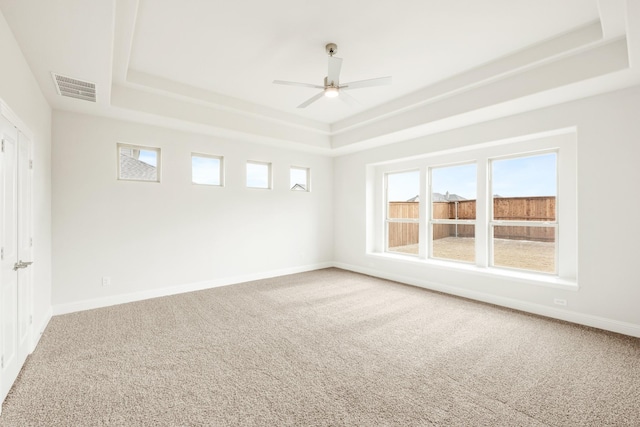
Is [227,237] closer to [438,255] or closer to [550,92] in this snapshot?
[438,255]

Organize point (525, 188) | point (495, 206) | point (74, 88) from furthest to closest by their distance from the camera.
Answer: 1. point (495, 206)
2. point (525, 188)
3. point (74, 88)

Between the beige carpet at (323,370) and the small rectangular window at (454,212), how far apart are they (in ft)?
4.35

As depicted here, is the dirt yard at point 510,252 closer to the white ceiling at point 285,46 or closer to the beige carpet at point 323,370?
the beige carpet at point 323,370

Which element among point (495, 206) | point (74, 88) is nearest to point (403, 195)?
point (495, 206)

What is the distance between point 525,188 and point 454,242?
4.62ft

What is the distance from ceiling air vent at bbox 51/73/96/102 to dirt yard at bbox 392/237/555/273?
546 centimetres

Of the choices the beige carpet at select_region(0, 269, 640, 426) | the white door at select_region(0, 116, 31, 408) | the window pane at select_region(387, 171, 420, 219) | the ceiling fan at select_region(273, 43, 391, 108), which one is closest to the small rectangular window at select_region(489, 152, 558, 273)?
the beige carpet at select_region(0, 269, 640, 426)

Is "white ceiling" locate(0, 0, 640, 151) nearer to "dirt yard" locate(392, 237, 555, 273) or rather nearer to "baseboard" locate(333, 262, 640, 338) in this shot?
"dirt yard" locate(392, 237, 555, 273)

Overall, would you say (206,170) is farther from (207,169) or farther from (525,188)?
(525,188)

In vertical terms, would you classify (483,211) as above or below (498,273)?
above

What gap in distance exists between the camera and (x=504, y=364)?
2514mm

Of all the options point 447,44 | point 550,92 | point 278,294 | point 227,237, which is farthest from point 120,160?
point 550,92

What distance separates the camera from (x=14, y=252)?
7.74 feet

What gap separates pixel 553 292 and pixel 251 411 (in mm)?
3769
